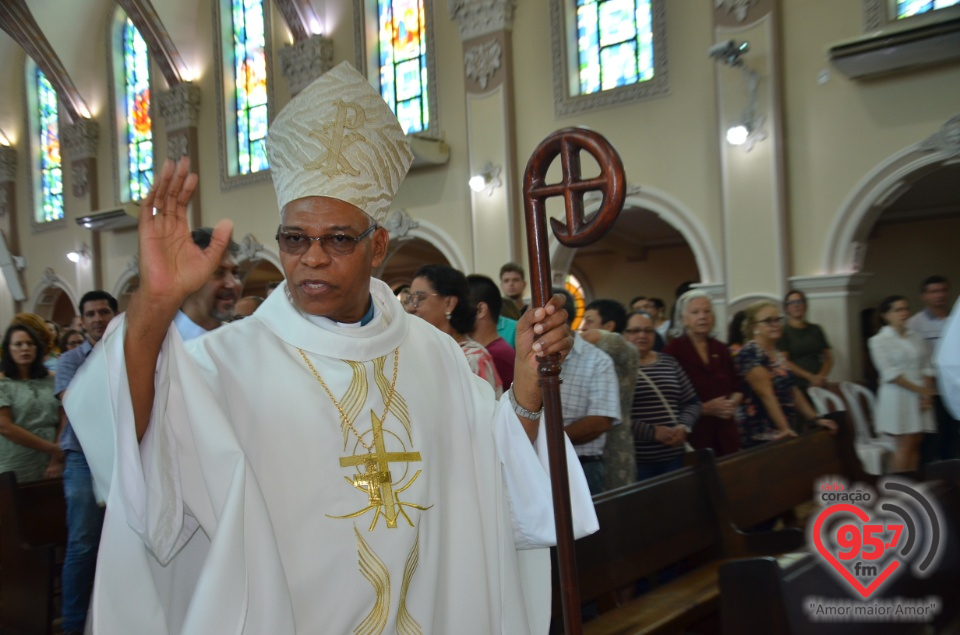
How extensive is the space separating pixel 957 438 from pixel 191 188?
6.26m

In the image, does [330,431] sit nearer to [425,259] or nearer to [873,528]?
[873,528]

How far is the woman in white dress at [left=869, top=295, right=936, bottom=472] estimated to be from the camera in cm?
599

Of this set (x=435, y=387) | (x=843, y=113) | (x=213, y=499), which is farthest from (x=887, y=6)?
(x=213, y=499)

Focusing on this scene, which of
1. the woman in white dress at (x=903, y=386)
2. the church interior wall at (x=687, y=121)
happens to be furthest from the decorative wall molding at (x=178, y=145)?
the woman in white dress at (x=903, y=386)

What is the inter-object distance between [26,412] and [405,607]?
361 cm

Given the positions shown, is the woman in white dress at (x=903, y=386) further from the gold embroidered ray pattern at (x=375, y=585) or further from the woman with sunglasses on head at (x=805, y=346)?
the gold embroidered ray pattern at (x=375, y=585)

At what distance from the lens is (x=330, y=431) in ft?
5.59

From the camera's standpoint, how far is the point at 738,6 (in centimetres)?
833

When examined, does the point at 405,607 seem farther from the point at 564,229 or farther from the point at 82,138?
the point at 82,138

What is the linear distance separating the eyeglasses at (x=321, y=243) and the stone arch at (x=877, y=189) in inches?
284

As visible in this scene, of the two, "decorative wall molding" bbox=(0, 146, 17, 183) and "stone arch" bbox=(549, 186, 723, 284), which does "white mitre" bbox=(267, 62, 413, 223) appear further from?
"decorative wall molding" bbox=(0, 146, 17, 183)

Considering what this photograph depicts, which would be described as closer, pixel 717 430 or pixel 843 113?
pixel 717 430

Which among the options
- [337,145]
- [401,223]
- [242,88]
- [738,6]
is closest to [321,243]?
[337,145]

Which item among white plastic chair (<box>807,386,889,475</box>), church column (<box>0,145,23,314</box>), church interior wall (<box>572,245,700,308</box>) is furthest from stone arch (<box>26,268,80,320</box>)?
white plastic chair (<box>807,386,889,475</box>)
